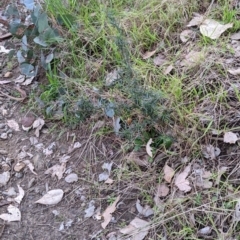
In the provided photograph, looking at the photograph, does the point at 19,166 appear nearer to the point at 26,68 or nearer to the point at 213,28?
the point at 26,68

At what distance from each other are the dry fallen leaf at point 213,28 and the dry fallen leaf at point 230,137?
0.60 metres

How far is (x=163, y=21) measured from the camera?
2.64 m

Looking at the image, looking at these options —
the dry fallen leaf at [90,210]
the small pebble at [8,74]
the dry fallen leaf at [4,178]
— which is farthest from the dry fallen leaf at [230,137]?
the small pebble at [8,74]

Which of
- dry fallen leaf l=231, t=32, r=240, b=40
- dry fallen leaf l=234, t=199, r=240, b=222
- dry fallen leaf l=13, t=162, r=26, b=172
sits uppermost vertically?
dry fallen leaf l=231, t=32, r=240, b=40

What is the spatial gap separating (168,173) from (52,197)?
54cm

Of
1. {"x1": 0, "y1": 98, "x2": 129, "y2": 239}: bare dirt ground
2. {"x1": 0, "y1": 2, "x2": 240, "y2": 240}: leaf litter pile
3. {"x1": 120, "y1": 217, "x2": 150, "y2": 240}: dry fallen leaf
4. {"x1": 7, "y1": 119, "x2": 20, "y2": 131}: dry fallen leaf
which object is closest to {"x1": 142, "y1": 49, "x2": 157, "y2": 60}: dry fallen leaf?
{"x1": 0, "y1": 2, "x2": 240, "y2": 240}: leaf litter pile

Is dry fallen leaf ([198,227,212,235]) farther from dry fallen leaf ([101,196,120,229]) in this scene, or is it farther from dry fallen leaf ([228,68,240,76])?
dry fallen leaf ([228,68,240,76])

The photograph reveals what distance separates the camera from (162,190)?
211 cm

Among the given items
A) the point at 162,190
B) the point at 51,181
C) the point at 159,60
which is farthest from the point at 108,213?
the point at 159,60

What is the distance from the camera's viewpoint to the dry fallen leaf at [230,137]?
6.98 feet

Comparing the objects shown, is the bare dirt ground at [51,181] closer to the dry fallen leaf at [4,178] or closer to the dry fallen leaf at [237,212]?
the dry fallen leaf at [4,178]

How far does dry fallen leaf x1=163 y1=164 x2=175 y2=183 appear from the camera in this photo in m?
2.12

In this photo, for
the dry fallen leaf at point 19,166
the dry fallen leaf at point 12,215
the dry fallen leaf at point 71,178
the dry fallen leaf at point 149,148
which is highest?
the dry fallen leaf at point 149,148

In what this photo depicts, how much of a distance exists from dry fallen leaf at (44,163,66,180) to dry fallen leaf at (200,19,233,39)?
3.23ft
